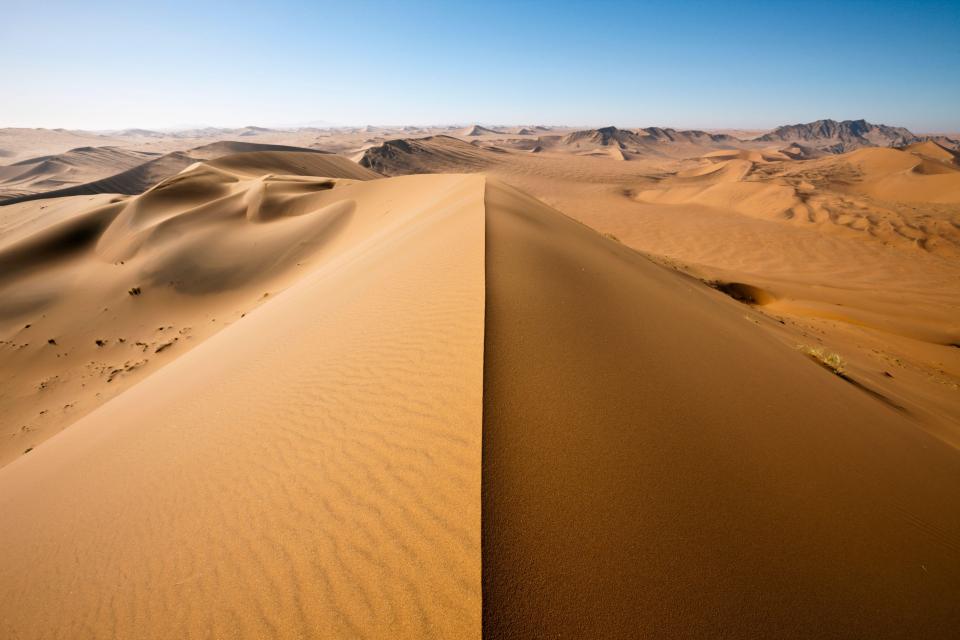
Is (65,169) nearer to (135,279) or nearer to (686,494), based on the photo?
(135,279)

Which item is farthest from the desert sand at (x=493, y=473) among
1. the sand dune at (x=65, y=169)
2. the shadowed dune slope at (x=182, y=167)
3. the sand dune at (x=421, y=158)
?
the sand dune at (x=65, y=169)

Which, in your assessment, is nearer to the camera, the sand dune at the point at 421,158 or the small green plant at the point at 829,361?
the small green plant at the point at 829,361

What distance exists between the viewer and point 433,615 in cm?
138

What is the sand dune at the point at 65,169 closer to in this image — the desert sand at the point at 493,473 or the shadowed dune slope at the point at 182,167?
the shadowed dune slope at the point at 182,167

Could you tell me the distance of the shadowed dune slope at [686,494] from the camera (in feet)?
4.93

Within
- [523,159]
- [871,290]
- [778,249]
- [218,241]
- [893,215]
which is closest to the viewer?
[871,290]

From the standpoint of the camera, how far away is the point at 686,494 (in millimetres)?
1962

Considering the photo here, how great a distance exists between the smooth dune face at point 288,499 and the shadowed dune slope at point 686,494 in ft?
0.74

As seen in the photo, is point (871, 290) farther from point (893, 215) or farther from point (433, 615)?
point (433, 615)

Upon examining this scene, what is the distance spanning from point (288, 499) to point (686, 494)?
6.55 feet

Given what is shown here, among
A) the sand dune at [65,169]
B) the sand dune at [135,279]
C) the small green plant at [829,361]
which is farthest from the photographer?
the sand dune at [65,169]

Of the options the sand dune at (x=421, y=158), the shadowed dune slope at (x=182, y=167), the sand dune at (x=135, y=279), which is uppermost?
the sand dune at (x=421, y=158)

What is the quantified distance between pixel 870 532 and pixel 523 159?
152ft

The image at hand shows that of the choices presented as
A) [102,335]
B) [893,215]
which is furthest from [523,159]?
[102,335]
